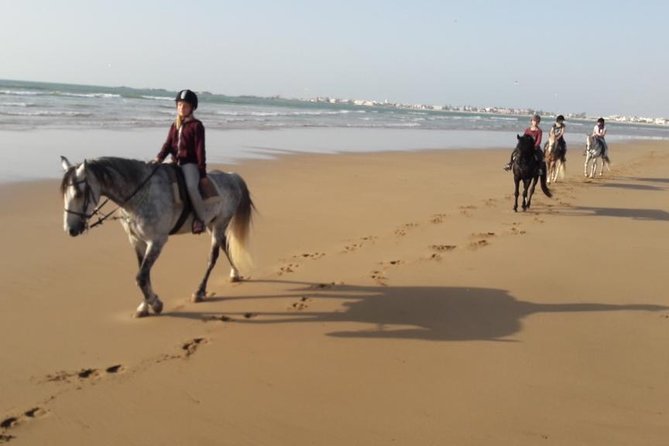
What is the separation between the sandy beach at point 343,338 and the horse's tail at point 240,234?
0.86ft

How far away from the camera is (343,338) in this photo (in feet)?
16.1

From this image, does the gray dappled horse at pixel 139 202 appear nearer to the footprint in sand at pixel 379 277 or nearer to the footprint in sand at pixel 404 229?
the footprint in sand at pixel 379 277

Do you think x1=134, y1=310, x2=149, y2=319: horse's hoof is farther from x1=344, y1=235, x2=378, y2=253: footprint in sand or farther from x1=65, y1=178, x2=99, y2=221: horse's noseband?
x1=344, y1=235, x2=378, y2=253: footprint in sand

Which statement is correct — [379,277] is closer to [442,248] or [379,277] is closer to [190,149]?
[442,248]

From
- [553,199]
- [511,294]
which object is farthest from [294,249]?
[553,199]

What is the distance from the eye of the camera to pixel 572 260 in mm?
7488

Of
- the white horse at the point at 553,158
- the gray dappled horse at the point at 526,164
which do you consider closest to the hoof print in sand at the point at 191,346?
the gray dappled horse at the point at 526,164

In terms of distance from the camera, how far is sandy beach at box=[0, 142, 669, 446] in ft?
11.7

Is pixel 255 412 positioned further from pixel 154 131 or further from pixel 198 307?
pixel 154 131

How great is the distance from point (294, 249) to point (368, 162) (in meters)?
11.3

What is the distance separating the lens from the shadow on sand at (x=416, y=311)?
5.06m

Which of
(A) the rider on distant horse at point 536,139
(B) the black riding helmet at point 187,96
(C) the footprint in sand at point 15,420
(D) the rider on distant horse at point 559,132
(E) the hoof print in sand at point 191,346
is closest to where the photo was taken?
(C) the footprint in sand at point 15,420

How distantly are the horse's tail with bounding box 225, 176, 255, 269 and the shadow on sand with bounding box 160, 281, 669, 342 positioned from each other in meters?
0.50

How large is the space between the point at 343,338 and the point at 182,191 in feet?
6.94
